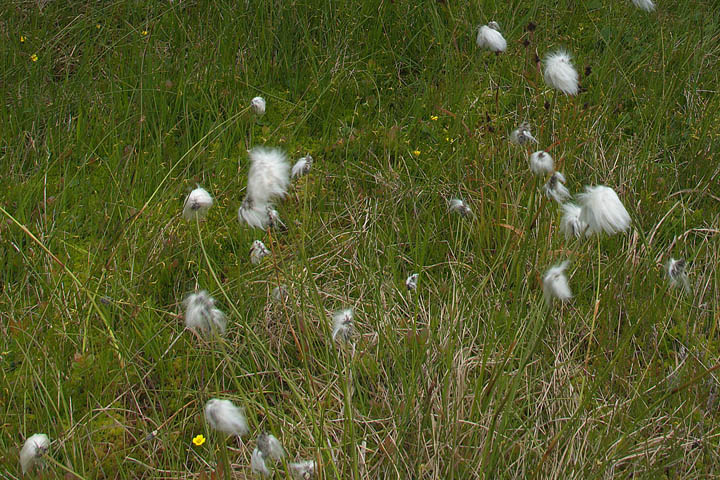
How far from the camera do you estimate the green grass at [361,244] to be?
1.80 m

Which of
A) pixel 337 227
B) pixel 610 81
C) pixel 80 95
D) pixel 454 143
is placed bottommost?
pixel 80 95

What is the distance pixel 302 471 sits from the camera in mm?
1570

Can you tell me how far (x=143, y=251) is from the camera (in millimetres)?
2408

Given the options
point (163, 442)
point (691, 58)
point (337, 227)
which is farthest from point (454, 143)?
point (163, 442)

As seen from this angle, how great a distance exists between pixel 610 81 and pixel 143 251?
2104 millimetres

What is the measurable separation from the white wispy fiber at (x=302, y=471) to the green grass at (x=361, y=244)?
39 mm

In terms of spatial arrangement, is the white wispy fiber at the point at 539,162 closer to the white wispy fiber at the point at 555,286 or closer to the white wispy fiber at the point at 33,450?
the white wispy fiber at the point at 555,286

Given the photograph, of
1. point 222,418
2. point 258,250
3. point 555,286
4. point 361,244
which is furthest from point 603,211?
point 361,244

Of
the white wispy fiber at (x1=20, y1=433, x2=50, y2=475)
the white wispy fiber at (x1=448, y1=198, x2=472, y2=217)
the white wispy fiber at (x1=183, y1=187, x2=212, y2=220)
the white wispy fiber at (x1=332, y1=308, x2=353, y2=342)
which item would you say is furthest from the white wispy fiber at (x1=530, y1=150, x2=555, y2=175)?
the white wispy fiber at (x1=20, y1=433, x2=50, y2=475)

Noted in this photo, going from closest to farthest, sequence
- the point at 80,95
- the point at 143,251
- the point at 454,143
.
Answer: the point at 143,251 → the point at 454,143 → the point at 80,95

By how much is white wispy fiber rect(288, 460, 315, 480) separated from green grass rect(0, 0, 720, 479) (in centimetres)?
4

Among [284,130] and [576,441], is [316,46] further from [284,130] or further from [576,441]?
[576,441]

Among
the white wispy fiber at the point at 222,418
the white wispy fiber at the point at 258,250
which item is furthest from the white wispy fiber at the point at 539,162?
the white wispy fiber at the point at 222,418

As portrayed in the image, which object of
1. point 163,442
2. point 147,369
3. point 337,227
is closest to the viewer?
point 163,442
